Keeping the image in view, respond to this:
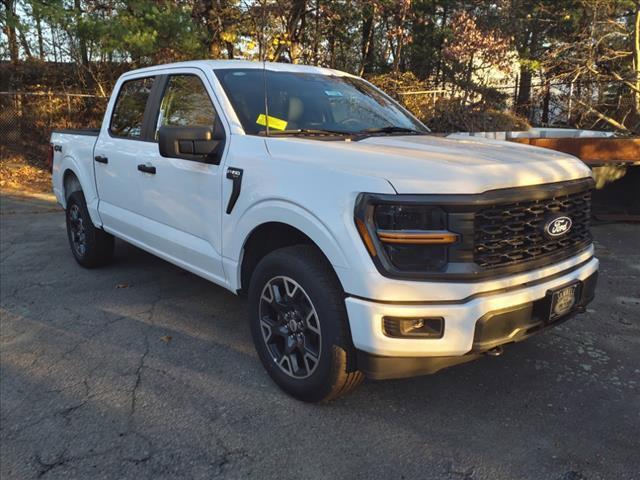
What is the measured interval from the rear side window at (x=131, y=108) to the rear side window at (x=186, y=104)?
0.37 m

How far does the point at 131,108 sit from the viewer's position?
15.8 feet

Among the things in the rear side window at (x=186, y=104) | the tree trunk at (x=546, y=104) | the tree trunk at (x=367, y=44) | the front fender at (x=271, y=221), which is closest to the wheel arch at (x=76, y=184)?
the rear side window at (x=186, y=104)

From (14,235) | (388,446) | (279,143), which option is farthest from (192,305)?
(14,235)

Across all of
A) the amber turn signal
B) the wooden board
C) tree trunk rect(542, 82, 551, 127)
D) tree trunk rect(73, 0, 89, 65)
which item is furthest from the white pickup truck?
tree trunk rect(542, 82, 551, 127)

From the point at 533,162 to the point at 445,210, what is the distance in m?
0.70

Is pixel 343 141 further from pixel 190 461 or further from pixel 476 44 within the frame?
pixel 476 44

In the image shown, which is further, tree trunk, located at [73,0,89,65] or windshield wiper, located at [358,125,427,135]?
tree trunk, located at [73,0,89,65]

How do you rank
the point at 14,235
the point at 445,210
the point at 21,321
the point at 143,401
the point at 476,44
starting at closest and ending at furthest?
the point at 445,210 < the point at 143,401 < the point at 21,321 < the point at 14,235 < the point at 476,44

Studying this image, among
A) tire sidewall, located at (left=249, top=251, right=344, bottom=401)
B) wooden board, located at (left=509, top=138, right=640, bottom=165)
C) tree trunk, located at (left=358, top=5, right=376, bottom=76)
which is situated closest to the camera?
tire sidewall, located at (left=249, top=251, right=344, bottom=401)

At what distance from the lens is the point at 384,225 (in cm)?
251

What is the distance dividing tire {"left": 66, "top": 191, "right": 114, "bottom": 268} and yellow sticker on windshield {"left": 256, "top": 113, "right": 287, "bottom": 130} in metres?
2.68

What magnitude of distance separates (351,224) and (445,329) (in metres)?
0.65

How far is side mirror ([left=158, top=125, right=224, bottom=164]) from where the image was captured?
330 cm

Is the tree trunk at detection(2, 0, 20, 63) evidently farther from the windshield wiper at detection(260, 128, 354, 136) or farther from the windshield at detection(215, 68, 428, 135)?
the windshield wiper at detection(260, 128, 354, 136)
